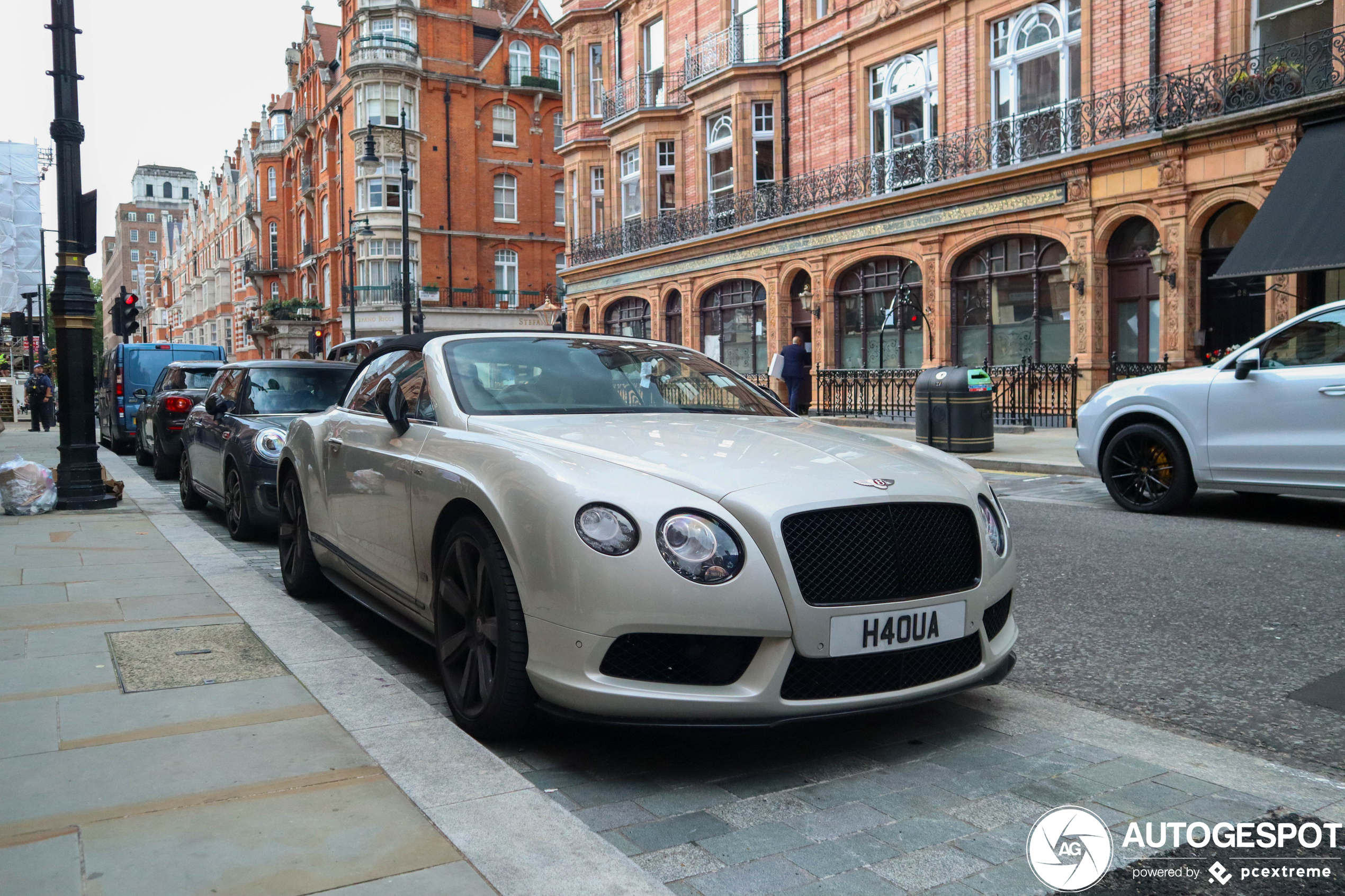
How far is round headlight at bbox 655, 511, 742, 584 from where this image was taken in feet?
10.4

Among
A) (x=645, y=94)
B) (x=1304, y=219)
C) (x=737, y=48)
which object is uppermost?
(x=737, y=48)

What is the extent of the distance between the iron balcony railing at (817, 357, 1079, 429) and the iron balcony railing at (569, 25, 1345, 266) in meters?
4.23

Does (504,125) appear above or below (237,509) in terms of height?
above

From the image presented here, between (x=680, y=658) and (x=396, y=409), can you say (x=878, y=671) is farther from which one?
(x=396, y=409)

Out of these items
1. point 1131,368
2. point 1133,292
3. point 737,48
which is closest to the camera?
point 1131,368

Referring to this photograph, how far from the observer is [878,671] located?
11.1ft

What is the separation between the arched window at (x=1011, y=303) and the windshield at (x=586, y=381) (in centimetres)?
1802

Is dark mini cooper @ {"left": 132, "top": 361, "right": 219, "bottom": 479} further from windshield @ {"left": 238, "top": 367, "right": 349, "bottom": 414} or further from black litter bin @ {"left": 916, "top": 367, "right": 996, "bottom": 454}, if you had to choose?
black litter bin @ {"left": 916, "top": 367, "right": 996, "bottom": 454}

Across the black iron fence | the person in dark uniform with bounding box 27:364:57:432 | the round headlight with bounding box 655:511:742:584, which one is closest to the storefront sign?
the black iron fence

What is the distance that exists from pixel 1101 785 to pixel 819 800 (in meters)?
0.87

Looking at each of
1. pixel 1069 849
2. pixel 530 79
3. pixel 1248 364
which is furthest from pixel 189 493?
pixel 530 79

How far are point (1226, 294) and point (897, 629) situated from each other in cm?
1820

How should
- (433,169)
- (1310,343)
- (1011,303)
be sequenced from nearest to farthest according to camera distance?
(1310,343), (1011,303), (433,169)

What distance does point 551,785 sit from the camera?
335cm
